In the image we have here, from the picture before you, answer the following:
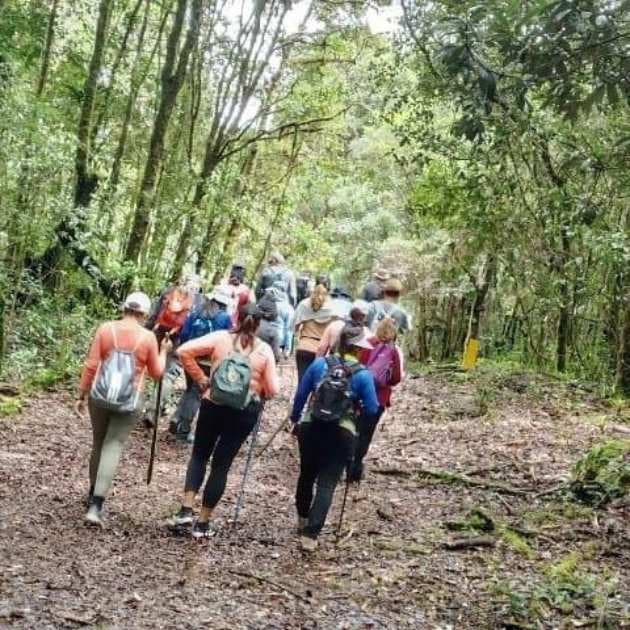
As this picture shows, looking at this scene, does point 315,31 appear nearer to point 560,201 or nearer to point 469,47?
point 560,201

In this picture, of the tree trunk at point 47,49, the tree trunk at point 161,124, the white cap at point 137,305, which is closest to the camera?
the white cap at point 137,305

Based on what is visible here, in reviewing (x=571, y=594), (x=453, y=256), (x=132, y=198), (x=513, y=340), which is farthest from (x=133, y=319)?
(x=513, y=340)

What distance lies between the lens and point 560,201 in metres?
13.8

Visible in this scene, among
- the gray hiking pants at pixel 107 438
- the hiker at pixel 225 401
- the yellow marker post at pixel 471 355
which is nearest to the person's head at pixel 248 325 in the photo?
the hiker at pixel 225 401

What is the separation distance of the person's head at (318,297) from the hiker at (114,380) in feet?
10.6

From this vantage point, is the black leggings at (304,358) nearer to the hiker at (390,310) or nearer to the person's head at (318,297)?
the person's head at (318,297)

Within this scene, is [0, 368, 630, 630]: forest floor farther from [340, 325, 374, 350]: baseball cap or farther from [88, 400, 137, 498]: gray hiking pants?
[340, 325, 374, 350]: baseball cap

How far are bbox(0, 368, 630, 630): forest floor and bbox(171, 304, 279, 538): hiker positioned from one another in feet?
1.44

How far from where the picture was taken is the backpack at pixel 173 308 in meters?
9.81

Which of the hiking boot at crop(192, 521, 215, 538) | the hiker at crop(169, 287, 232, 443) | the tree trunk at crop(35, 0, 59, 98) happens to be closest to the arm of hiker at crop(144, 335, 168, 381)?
the hiking boot at crop(192, 521, 215, 538)

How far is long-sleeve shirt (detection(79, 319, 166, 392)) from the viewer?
6.60 metres

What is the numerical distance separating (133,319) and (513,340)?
19.8 meters

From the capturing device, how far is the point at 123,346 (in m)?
6.59

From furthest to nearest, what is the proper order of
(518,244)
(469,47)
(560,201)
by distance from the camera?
(518,244) < (560,201) < (469,47)
